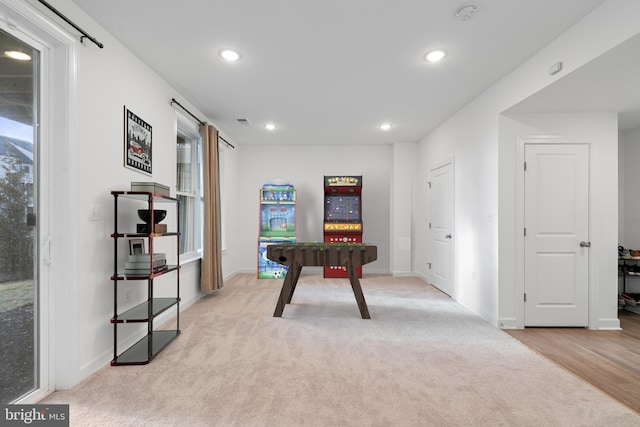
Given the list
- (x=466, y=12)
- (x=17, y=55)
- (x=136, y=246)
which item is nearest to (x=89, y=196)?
(x=136, y=246)

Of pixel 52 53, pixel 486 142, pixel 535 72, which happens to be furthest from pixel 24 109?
pixel 486 142

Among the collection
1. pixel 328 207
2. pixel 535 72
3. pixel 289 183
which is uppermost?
pixel 535 72

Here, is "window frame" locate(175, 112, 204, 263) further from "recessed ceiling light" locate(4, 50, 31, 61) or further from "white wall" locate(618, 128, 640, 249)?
"white wall" locate(618, 128, 640, 249)

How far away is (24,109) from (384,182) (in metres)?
5.42

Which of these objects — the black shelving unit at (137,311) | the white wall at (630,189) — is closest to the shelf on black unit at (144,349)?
the black shelving unit at (137,311)

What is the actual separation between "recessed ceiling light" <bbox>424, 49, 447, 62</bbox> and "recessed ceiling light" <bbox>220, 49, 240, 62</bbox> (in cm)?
167

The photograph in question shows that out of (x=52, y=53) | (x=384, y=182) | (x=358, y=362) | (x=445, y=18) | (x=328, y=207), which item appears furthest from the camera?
(x=384, y=182)

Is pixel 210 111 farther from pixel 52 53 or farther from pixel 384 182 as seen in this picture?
pixel 384 182

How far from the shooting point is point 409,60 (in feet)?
9.26

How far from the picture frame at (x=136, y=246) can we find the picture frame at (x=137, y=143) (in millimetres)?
652

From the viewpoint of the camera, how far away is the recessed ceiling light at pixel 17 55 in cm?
179

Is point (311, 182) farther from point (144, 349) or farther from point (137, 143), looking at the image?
point (144, 349)

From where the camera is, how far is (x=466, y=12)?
2105mm

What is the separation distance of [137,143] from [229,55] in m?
1.16
